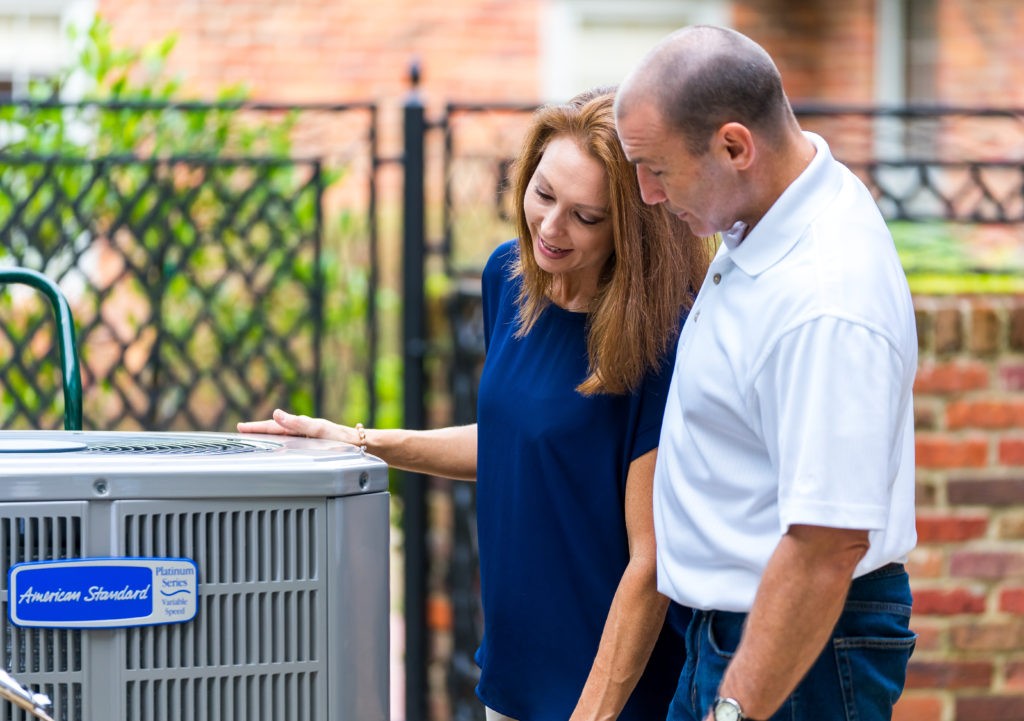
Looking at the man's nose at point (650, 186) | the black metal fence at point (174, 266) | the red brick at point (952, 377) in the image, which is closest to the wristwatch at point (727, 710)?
the man's nose at point (650, 186)

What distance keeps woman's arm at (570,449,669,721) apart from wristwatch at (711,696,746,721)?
305 mm

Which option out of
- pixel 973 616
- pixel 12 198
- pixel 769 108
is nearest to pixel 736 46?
pixel 769 108

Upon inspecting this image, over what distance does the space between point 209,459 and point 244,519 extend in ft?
0.28

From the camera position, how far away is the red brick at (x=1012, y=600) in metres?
4.03

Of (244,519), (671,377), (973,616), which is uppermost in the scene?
(671,377)

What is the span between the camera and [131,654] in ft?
5.48

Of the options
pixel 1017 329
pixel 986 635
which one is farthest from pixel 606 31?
pixel 986 635

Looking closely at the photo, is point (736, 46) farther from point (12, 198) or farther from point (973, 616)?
point (12, 198)

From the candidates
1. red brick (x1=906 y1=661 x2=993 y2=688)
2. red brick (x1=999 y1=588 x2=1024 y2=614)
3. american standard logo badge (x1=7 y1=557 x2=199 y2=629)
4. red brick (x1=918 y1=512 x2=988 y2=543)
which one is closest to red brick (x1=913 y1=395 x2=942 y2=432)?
red brick (x1=918 y1=512 x2=988 y2=543)

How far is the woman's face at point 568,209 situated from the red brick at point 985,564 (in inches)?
86.6

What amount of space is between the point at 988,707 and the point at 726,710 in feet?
8.39

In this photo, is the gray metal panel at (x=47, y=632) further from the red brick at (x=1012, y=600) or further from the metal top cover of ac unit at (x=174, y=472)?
the red brick at (x=1012, y=600)

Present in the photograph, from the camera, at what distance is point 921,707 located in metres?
4.02

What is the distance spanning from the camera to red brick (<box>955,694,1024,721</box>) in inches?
159
